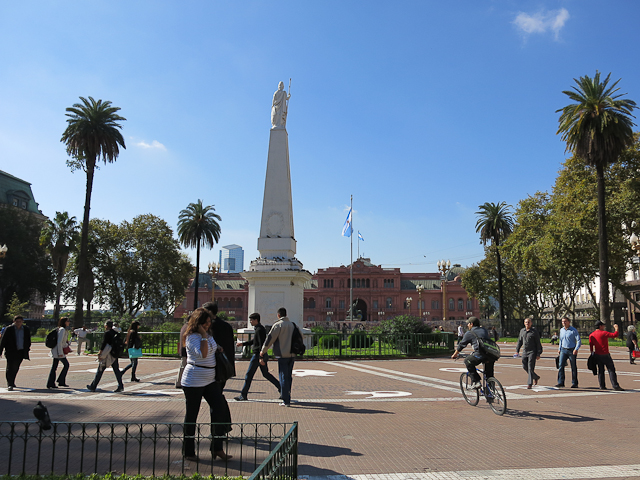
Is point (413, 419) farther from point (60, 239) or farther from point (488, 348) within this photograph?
point (60, 239)

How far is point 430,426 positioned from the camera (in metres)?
6.90

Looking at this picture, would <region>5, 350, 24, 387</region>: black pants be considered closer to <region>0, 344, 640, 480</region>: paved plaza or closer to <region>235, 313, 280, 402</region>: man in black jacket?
<region>0, 344, 640, 480</region>: paved plaza

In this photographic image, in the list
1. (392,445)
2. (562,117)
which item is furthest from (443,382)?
(562,117)

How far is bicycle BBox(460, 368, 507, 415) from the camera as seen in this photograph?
25.6ft

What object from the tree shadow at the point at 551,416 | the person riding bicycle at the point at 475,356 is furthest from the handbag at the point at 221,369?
the tree shadow at the point at 551,416

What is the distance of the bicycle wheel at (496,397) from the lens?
25.4 feet

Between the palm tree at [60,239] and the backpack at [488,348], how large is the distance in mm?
43309

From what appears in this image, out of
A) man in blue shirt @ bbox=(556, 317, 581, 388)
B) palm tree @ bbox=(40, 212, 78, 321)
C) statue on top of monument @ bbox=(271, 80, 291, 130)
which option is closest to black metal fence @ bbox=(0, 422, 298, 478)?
man in blue shirt @ bbox=(556, 317, 581, 388)

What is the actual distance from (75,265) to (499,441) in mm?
50124

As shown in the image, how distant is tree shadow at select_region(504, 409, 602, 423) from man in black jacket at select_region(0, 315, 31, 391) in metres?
9.97

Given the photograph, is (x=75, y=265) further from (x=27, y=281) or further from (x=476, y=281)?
(x=476, y=281)

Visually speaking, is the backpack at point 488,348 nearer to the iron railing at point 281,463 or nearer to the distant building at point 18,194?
the iron railing at point 281,463

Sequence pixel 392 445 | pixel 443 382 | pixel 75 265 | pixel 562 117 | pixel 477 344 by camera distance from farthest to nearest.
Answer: pixel 75 265
pixel 562 117
pixel 443 382
pixel 477 344
pixel 392 445

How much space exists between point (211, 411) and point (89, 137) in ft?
109
